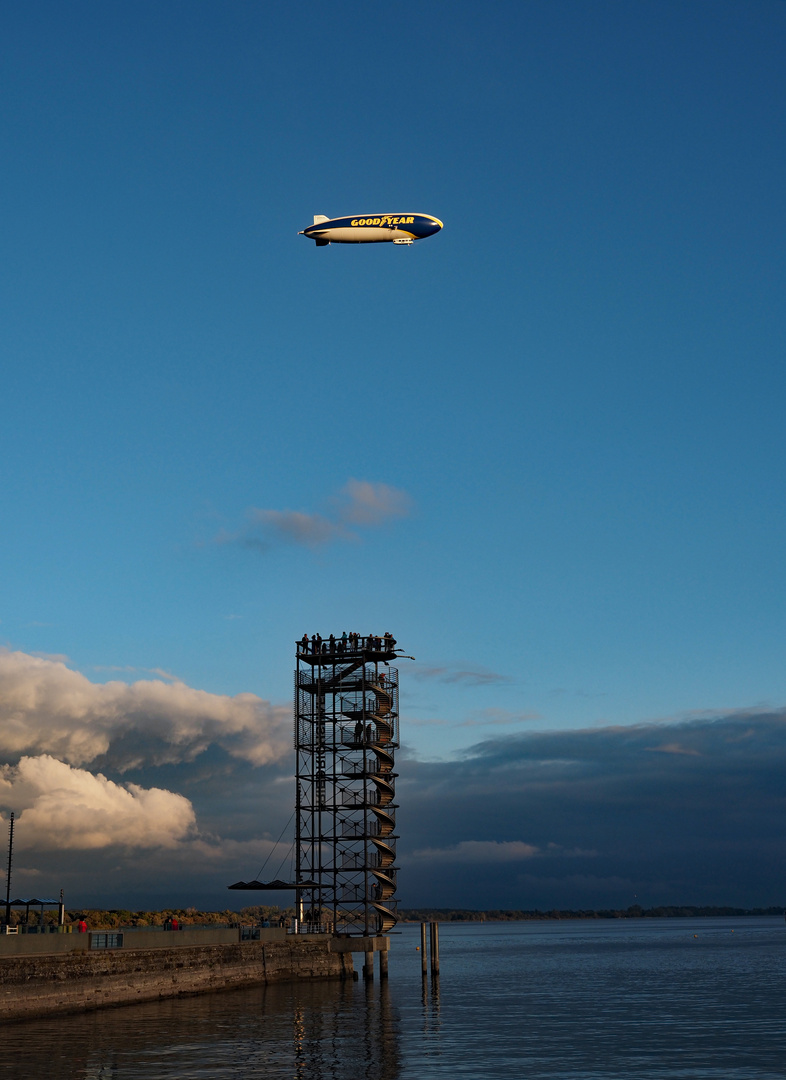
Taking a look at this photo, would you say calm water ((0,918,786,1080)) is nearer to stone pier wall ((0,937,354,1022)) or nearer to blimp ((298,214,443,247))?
stone pier wall ((0,937,354,1022))

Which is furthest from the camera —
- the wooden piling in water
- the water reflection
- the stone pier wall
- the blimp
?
the wooden piling in water

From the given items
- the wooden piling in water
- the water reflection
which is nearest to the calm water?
the water reflection

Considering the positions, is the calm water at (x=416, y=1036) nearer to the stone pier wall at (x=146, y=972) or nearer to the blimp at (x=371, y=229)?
the stone pier wall at (x=146, y=972)

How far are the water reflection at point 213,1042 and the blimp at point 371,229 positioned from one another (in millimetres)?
44018

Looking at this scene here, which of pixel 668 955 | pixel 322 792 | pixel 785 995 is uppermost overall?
pixel 322 792

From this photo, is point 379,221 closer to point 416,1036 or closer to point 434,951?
point 416,1036

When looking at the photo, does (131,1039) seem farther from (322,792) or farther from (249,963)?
(322,792)

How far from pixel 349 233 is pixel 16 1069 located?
48.1 m

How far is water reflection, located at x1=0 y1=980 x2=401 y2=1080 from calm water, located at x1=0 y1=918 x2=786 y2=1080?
0.24 ft

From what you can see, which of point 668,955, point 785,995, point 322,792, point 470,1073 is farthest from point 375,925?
point 668,955

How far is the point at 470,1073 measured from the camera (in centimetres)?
3516

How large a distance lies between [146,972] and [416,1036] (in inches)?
613

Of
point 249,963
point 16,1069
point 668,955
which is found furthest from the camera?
point 668,955

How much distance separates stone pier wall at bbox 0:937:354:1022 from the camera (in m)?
43.8
